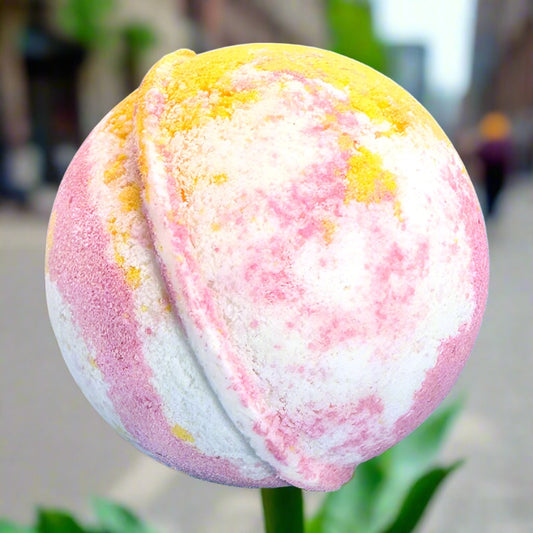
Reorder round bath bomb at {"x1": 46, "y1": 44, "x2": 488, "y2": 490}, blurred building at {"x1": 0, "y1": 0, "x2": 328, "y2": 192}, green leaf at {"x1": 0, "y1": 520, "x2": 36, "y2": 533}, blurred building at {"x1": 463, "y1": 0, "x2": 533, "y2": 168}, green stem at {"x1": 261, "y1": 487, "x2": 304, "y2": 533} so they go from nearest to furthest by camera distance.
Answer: round bath bomb at {"x1": 46, "y1": 44, "x2": 488, "y2": 490}
green stem at {"x1": 261, "y1": 487, "x2": 304, "y2": 533}
green leaf at {"x1": 0, "y1": 520, "x2": 36, "y2": 533}
blurred building at {"x1": 0, "y1": 0, "x2": 328, "y2": 192}
blurred building at {"x1": 463, "y1": 0, "x2": 533, "y2": 168}

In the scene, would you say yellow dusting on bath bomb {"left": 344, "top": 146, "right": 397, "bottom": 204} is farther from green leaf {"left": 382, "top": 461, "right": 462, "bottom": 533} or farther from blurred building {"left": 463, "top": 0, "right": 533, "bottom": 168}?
blurred building {"left": 463, "top": 0, "right": 533, "bottom": 168}

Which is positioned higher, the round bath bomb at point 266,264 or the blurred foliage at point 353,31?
the blurred foliage at point 353,31

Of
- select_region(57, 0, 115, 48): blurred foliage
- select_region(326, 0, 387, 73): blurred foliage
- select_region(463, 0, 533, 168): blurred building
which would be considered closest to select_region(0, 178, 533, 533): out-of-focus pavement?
select_region(57, 0, 115, 48): blurred foliage

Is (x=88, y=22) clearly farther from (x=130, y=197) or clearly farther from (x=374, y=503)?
(x=130, y=197)

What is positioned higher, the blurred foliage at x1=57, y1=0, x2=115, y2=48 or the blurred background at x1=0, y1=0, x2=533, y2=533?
the blurred foliage at x1=57, y1=0, x2=115, y2=48

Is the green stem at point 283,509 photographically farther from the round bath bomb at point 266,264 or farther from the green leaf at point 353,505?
the green leaf at point 353,505

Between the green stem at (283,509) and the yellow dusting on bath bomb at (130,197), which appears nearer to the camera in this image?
the yellow dusting on bath bomb at (130,197)

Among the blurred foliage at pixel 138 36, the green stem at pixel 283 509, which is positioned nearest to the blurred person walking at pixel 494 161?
the green stem at pixel 283 509

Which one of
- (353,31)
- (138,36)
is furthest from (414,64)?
(138,36)
